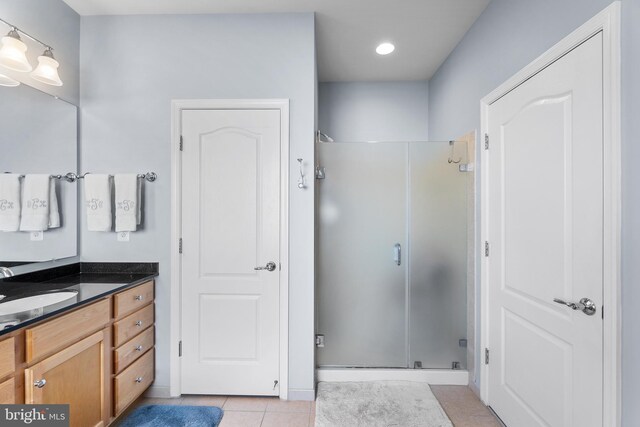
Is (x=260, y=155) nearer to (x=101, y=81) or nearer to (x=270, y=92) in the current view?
(x=270, y=92)

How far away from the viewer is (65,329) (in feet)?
4.73

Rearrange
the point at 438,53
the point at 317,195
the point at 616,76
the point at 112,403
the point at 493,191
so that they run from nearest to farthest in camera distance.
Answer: the point at 616,76 < the point at 112,403 < the point at 493,191 < the point at 317,195 < the point at 438,53

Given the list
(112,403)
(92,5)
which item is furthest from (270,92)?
(112,403)

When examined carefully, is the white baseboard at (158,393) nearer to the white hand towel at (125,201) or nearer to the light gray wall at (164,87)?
the light gray wall at (164,87)

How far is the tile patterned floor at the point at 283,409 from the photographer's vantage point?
1.95m

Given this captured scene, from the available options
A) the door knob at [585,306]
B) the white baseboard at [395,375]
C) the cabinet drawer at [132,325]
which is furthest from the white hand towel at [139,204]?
the door knob at [585,306]

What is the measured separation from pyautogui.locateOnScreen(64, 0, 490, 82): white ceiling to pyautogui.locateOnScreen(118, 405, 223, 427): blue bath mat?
270cm

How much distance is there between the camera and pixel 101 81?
7.32 feet

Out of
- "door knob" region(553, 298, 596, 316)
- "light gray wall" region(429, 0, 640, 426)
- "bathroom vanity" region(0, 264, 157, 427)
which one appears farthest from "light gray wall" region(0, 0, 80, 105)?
"door knob" region(553, 298, 596, 316)

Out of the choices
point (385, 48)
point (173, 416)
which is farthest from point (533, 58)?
point (173, 416)

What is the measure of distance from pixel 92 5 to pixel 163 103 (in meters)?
0.78

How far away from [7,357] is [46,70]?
1.55 meters

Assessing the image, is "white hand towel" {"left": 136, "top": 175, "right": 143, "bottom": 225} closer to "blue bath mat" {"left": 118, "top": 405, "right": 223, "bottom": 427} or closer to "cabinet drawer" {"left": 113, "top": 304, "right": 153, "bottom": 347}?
"cabinet drawer" {"left": 113, "top": 304, "right": 153, "bottom": 347}

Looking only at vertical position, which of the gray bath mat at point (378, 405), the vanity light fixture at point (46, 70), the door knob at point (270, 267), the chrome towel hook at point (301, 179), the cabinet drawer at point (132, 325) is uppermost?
the vanity light fixture at point (46, 70)
